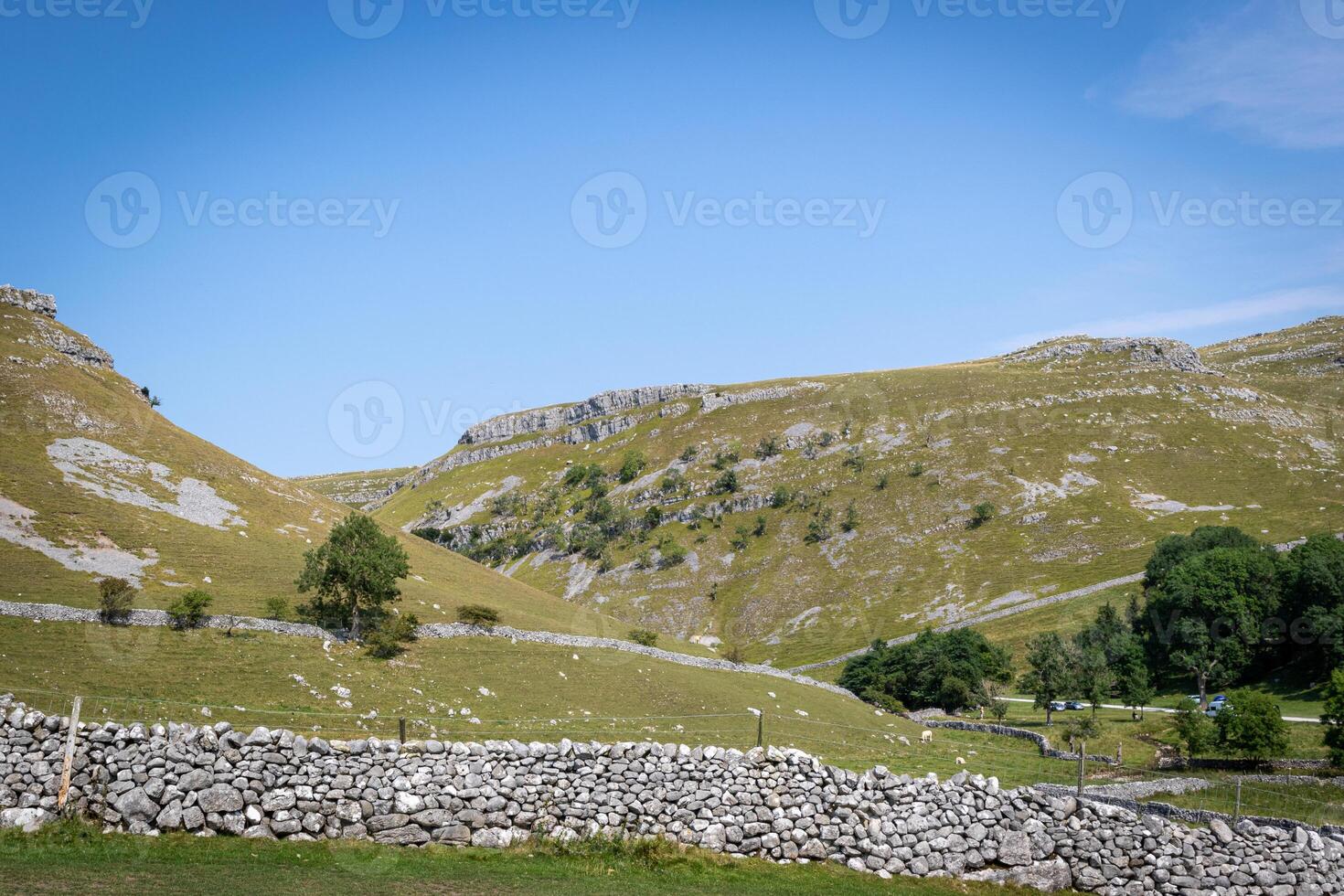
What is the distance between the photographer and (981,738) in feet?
226

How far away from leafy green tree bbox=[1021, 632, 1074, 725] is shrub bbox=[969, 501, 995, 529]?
7020 centimetres

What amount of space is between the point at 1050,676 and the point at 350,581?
5938cm

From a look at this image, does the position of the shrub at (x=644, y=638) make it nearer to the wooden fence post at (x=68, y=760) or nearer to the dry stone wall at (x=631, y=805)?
the dry stone wall at (x=631, y=805)

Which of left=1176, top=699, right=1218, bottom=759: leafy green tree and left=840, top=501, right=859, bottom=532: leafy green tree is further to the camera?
left=840, top=501, right=859, bottom=532: leafy green tree

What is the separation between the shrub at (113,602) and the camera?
47.8m

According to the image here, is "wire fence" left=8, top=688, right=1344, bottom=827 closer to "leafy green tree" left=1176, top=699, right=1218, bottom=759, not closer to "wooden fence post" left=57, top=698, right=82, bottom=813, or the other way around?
"leafy green tree" left=1176, top=699, right=1218, bottom=759

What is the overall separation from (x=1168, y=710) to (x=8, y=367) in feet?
340

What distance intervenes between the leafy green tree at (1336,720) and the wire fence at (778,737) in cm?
416

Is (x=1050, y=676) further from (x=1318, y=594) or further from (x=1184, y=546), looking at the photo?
(x=1184, y=546)

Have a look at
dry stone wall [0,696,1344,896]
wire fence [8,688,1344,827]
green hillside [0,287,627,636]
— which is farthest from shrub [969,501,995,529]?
dry stone wall [0,696,1344,896]

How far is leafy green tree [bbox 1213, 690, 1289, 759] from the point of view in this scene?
50062 millimetres

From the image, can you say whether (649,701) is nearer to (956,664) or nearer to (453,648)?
(453,648)

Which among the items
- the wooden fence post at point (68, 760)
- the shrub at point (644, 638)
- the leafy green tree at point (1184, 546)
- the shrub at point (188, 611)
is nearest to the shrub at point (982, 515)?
the leafy green tree at point (1184, 546)

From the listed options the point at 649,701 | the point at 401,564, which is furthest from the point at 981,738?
the point at 401,564
